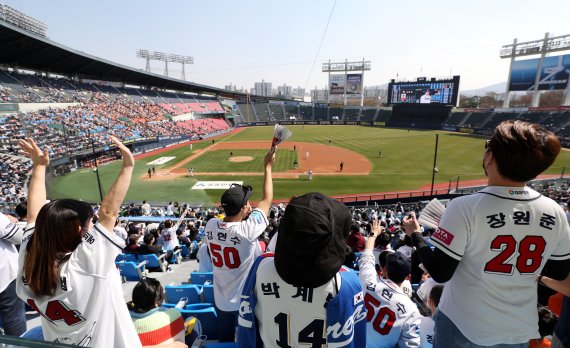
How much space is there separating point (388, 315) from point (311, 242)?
1.91 meters

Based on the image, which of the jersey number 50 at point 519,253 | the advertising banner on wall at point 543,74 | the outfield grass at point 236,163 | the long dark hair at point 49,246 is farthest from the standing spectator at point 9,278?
the advertising banner on wall at point 543,74

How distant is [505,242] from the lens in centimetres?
191

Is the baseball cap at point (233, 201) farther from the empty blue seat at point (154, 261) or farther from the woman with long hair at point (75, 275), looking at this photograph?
the empty blue seat at point (154, 261)

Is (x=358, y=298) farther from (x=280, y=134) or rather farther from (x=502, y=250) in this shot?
(x=280, y=134)

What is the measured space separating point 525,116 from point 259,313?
71241 millimetres

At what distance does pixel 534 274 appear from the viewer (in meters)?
1.94

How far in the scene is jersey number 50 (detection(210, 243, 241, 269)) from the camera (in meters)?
3.29

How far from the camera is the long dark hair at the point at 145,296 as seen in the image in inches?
103

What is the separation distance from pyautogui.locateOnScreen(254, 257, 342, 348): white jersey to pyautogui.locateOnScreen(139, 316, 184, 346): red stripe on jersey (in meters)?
1.25

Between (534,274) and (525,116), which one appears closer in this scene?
(534,274)

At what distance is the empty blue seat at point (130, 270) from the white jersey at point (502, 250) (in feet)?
21.3

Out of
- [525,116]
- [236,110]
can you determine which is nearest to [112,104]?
[236,110]

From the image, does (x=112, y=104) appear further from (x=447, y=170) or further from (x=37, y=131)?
(x=447, y=170)

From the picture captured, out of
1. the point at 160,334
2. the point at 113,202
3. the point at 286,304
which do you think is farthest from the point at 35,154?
the point at 286,304
